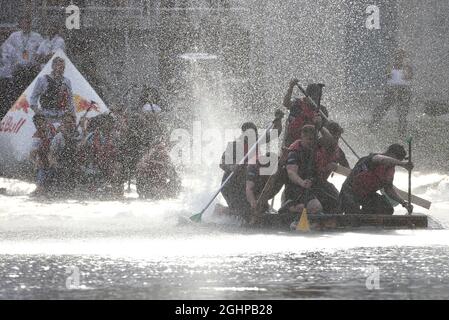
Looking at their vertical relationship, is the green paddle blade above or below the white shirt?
below

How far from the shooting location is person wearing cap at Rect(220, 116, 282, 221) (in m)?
22.3

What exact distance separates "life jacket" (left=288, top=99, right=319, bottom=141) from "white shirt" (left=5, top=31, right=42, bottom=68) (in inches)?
346

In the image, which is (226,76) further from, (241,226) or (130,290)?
(130,290)

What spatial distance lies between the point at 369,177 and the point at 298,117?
154 centimetres

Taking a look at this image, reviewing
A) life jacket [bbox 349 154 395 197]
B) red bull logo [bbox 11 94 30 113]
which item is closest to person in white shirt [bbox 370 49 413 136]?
red bull logo [bbox 11 94 30 113]

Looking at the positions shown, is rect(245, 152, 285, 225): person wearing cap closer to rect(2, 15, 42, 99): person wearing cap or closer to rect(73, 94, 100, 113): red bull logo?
rect(73, 94, 100, 113): red bull logo

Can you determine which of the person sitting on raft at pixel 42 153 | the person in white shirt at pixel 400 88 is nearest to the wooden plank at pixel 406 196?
the person sitting on raft at pixel 42 153

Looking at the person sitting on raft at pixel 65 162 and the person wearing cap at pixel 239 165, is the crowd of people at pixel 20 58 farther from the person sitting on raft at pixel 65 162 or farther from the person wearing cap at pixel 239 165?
the person wearing cap at pixel 239 165

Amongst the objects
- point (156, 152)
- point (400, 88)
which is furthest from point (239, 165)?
point (400, 88)

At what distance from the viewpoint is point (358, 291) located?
1597cm

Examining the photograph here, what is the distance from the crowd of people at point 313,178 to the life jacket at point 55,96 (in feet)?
20.4

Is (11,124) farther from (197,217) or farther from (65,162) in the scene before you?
(197,217)

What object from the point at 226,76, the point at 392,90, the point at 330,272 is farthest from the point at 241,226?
the point at 226,76
